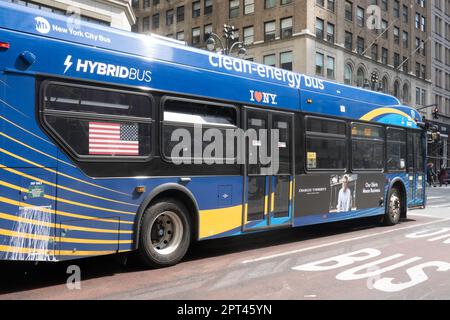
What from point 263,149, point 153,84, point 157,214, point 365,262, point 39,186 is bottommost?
point 365,262

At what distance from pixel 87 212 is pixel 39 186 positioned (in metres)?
0.72

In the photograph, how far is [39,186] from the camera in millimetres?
5422

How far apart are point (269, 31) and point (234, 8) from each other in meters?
5.15

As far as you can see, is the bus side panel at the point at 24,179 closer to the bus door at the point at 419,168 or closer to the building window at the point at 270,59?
the bus door at the point at 419,168

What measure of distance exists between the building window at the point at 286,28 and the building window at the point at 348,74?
6.97m

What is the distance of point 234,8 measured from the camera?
44.5m

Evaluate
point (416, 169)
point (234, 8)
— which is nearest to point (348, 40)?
point (234, 8)

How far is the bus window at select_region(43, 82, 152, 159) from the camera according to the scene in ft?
18.7

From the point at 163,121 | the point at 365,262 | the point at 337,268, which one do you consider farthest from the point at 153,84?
the point at 365,262

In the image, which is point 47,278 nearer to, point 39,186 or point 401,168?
point 39,186

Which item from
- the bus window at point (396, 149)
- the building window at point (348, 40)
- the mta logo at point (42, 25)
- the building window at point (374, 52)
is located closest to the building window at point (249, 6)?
the building window at point (348, 40)

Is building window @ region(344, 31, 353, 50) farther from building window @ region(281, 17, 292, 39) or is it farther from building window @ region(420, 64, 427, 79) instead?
building window @ region(420, 64, 427, 79)

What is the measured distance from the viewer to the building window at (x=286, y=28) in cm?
4006

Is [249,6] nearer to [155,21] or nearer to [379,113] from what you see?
[155,21]
